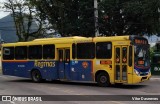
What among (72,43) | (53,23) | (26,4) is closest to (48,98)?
(72,43)

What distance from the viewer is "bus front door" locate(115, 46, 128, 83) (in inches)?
773

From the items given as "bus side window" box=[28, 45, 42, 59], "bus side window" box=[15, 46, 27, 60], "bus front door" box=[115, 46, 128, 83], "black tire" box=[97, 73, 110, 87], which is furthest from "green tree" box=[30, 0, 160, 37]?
"bus front door" box=[115, 46, 128, 83]

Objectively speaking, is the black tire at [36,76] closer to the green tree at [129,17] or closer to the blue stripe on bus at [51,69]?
the blue stripe on bus at [51,69]

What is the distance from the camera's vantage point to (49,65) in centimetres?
2364

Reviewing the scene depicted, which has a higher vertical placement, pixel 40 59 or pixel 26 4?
pixel 26 4

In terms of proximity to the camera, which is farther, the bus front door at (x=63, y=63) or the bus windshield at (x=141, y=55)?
the bus front door at (x=63, y=63)

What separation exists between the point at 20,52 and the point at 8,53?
1439mm

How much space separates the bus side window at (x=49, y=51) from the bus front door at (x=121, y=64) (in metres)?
4.98

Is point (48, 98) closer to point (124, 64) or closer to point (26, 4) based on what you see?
point (124, 64)

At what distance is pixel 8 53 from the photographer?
88.0ft

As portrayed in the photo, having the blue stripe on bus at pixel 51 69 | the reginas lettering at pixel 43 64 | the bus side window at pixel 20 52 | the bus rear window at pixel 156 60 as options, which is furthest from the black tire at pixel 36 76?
the bus rear window at pixel 156 60

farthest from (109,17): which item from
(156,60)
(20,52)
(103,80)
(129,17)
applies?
(103,80)

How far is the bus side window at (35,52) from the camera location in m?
24.3

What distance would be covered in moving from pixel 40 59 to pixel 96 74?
478cm
